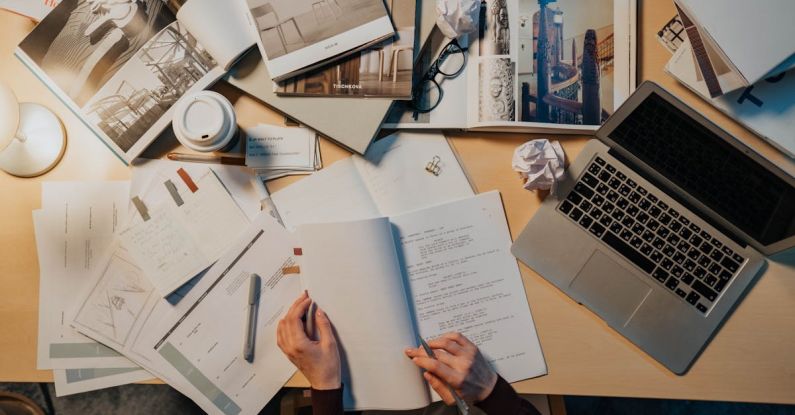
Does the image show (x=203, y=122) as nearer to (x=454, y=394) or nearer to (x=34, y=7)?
(x=34, y=7)

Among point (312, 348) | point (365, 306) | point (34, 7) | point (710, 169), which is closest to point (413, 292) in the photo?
point (365, 306)

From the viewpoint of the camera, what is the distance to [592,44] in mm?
881

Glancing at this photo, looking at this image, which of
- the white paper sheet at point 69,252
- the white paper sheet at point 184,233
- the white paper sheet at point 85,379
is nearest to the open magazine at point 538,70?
the white paper sheet at point 184,233

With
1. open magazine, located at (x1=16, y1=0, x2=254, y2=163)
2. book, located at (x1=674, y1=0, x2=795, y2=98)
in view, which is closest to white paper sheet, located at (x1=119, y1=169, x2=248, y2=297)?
open magazine, located at (x1=16, y1=0, x2=254, y2=163)

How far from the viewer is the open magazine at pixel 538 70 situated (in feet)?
2.85

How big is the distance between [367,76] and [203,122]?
0.94 feet

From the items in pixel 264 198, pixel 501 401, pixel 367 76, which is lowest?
pixel 501 401

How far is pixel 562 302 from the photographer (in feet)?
2.82

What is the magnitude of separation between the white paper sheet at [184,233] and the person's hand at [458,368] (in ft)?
1.28

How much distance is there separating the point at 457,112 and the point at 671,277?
464 mm

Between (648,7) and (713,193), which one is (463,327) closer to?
(713,193)

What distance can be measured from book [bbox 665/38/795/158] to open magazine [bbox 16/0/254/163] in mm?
841

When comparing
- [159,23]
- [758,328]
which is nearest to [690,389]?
[758,328]

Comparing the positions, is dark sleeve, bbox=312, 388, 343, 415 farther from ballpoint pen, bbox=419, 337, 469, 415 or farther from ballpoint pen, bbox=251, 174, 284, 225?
ballpoint pen, bbox=251, 174, 284, 225
